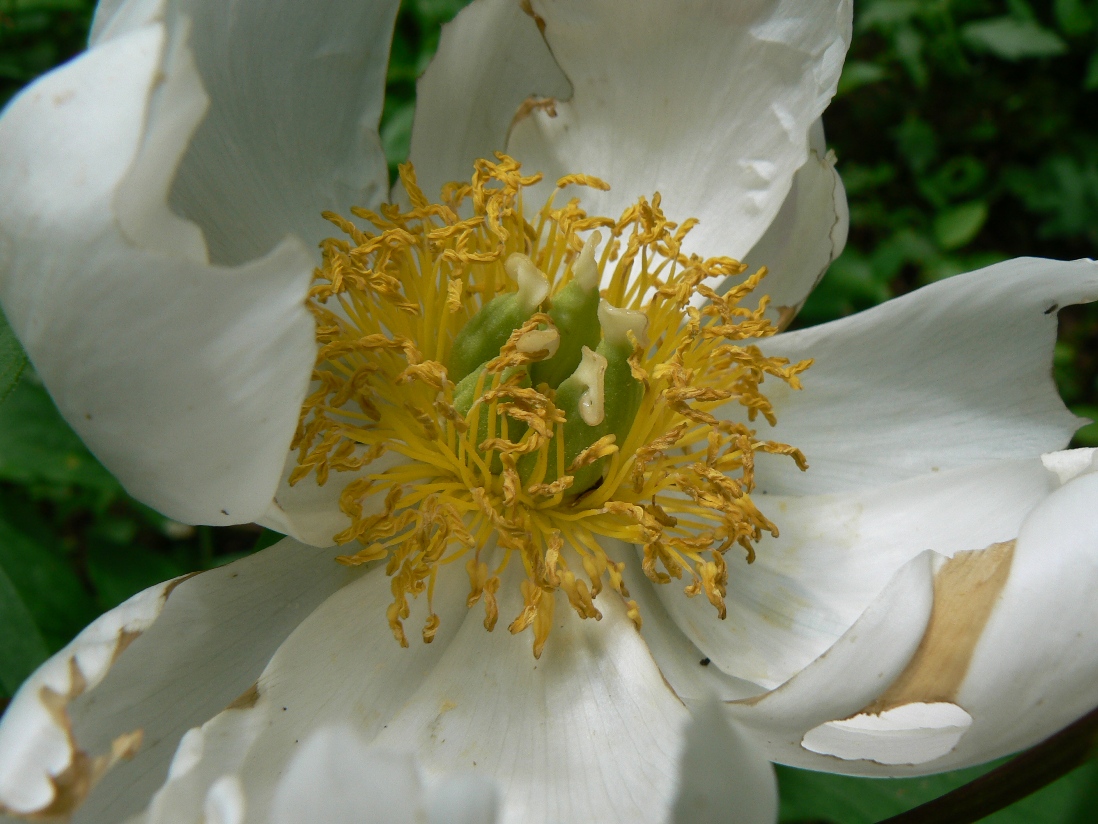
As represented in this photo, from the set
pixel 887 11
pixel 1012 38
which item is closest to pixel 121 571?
pixel 887 11

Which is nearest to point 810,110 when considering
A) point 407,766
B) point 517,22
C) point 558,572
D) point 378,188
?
point 517,22

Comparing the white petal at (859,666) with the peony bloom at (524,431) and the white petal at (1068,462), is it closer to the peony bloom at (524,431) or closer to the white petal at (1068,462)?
the peony bloom at (524,431)

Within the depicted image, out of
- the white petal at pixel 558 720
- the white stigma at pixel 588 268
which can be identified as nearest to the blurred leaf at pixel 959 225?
the white stigma at pixel 588 268

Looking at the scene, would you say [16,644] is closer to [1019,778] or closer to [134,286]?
[134,286]

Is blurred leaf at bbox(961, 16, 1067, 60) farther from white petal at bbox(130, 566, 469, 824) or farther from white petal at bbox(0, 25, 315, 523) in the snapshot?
white petal at bbox(0, 25, 315, 523)

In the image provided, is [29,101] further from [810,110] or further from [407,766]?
[810,110]

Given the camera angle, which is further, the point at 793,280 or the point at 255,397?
the point at 793,280

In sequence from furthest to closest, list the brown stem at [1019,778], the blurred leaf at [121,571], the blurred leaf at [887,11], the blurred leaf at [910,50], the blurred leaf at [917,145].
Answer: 1. the blurred leaf at [917,145]
2. the blurred leaf at [910,50]
3. the blurred leaf at [887,11]
4. the blurred leaf at [121,571]
5. the brown stem at [1019,778]
